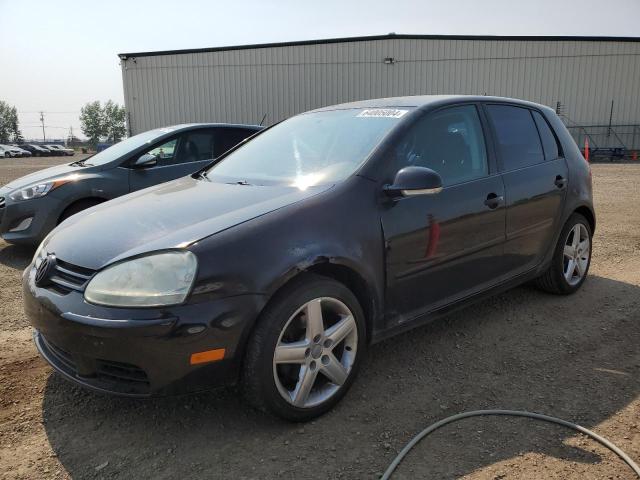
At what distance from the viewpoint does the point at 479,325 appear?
12.3 feet

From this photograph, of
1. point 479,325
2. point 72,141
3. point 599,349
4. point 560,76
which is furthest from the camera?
point 72,141

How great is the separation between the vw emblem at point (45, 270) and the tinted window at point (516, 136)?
2782 mm

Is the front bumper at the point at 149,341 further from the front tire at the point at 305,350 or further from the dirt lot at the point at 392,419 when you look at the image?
the dirt lot at the point at 392,419

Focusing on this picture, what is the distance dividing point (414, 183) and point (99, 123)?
104 meters

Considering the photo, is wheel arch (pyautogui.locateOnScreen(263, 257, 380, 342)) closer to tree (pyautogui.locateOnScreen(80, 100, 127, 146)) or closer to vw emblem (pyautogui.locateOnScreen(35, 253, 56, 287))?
vw emblem (pyautogui.locateOnScreen(35, 253, 56, 287))

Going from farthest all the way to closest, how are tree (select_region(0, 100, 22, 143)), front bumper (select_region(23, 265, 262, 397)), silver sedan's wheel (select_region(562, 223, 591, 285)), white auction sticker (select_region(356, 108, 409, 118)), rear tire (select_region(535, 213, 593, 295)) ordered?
1. tree (select_region(0, 100, 22, 143))
2. silver sedan's wheel (select_region(562, 223, 591, 285))
3. rear tire (select_region(535, 213, 593, 295))
4. white auction sticker (select_region(356, 108, 409, 118))
5. front bumper (select_region(23, 265, 262, 397))

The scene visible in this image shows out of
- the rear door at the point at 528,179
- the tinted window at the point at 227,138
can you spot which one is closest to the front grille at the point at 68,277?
the rear door at the point at 528,179

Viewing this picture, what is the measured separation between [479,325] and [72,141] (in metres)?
109

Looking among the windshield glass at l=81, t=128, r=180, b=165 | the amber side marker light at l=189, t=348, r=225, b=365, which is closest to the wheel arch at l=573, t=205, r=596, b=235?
the amber side marker light at l=189, t=348, r=225, b=365

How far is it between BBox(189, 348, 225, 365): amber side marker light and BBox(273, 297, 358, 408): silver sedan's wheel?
0.82 feet

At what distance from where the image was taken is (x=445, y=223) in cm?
302

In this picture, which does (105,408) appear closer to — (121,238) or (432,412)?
(121,238)

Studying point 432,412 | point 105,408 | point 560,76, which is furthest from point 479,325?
point 560,76

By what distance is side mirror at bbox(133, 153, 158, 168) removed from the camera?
6000 mm
